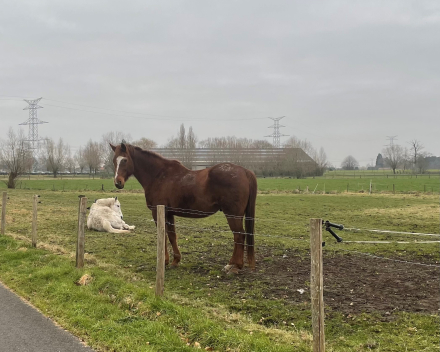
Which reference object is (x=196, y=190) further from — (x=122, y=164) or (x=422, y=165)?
(x=422, y=165)

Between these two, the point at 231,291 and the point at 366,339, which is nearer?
the point at 366,339

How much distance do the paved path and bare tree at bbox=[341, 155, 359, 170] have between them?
12342cm

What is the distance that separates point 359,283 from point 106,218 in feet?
27.1

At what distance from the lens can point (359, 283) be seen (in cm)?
605

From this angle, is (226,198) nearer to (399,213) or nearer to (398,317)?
(398,317)

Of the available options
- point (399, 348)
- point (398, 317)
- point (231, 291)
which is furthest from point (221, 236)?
point (399, 348)

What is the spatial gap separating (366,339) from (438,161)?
153 metres

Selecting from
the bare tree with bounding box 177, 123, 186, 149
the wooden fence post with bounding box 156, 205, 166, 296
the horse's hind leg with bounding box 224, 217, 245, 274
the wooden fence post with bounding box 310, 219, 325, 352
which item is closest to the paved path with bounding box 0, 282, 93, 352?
the wooden fence post with bounding box 156, 205, 166, 296

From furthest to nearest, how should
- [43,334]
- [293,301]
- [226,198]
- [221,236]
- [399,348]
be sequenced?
1. [221,236]
2. [226,198]
3. [293,301]
4. [43,334]
5. [399,348]

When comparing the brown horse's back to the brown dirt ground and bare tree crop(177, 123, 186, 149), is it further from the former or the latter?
bare tree crop(177, 123, 186, 149)

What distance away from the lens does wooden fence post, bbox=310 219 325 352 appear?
3.42 m

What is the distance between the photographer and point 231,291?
5680 mm

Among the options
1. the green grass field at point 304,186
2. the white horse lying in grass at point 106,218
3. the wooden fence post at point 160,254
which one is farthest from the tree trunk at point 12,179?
the wooden fence post at point 160,254

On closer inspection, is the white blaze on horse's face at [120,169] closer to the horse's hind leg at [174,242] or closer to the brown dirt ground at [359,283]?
the horse's hind leg at [174,242]
